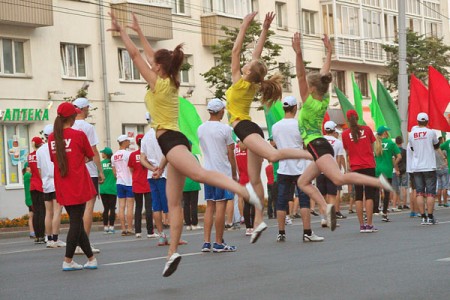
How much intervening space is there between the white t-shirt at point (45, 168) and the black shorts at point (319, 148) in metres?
6.81

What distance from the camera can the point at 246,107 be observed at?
12688mm

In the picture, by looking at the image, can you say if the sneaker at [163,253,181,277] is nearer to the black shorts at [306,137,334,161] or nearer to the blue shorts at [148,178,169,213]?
the black shorts at [306,137,334,161]

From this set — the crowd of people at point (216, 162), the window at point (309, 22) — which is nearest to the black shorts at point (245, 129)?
the crowd of people at point (216, 162)

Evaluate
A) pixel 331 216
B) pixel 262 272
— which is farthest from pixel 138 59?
pixel 331 216

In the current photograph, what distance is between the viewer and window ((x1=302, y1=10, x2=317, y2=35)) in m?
54.2

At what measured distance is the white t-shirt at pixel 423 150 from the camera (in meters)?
20.7

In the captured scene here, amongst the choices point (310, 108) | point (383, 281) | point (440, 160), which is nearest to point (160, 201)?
point (310, 108)

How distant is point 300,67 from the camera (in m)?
13.0

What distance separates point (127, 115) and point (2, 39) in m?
6.93

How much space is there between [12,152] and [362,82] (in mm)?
26421

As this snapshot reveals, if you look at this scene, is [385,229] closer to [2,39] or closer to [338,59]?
[2,39]

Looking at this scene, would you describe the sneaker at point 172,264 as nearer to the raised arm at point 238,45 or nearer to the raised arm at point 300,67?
the raised arm at point 238,45

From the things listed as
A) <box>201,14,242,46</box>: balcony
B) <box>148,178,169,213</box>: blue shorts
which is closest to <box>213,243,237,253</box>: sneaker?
<box>148,178,169,213</box>: blue shorts

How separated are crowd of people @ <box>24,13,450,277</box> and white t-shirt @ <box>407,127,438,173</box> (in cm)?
2
